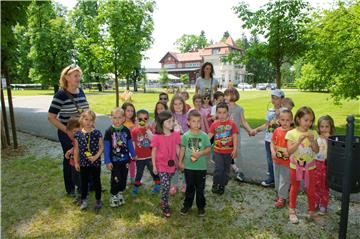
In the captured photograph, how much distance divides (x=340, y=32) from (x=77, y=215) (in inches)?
381

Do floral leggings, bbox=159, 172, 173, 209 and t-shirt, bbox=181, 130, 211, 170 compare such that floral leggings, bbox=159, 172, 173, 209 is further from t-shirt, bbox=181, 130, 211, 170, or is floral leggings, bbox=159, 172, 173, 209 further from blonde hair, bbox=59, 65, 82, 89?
blonde hair, bbox=59, 65, 82, 89

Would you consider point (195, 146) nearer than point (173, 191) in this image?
Yes

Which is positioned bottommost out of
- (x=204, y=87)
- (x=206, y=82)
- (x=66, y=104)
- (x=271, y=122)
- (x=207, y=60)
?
(x=271, y=122)

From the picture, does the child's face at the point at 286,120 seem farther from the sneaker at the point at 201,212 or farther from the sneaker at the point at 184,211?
the sneaker at the point at 184,211

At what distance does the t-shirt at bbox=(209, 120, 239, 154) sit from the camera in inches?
183

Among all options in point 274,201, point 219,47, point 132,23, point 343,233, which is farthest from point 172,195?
point 219,47

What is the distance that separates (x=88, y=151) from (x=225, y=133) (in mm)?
2018

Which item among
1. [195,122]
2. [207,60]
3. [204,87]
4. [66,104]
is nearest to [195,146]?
[195,122]

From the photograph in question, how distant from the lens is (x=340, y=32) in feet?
32.6

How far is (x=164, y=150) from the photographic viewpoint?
13.5ft

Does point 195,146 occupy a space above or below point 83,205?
above

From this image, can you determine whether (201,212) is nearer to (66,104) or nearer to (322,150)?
(322,150)

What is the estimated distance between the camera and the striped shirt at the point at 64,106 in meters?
4.35

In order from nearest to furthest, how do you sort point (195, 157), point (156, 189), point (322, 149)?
point (322, 149) < point (195, 157) < point (156, 189)
